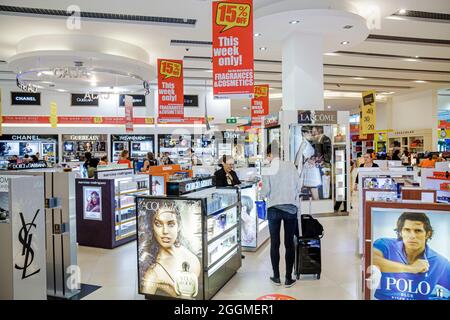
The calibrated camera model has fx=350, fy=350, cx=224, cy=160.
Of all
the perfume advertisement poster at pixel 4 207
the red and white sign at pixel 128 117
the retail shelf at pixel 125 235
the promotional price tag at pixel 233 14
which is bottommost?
the retail shelf at pixel 125 235

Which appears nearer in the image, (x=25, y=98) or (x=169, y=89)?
(x=169, y=89)

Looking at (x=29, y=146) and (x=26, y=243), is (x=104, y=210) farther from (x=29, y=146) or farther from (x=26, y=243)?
(x=29, y=146)

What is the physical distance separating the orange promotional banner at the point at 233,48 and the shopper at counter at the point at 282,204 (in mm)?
1602

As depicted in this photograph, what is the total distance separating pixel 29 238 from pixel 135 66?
7.34 metres

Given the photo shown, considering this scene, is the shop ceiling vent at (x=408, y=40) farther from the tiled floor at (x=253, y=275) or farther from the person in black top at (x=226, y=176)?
the person in black top at (x=226, y=176)

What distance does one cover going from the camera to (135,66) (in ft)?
32.2

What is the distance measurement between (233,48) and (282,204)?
103 inches

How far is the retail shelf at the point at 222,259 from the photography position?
150 inches

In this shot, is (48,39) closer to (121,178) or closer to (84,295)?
(121,178)

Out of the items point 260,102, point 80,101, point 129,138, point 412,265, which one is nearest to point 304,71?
point 260,102

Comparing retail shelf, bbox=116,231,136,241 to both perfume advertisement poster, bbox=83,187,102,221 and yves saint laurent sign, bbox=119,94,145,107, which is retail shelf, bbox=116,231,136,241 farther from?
yves saint laurent sign, bbox=119,94,145,107

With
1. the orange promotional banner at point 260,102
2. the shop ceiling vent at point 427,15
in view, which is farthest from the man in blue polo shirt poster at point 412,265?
the orange promotional banner at point 260,102

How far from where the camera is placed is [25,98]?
14711 millimetres
